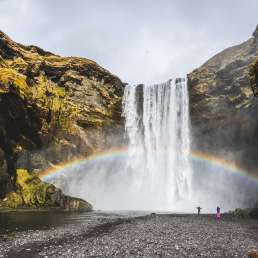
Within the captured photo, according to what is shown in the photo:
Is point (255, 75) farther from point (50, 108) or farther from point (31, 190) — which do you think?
point (50, 108)

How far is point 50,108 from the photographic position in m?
73.1

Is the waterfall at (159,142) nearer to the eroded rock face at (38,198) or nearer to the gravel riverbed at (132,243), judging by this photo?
the eroded rock face at (38,198)

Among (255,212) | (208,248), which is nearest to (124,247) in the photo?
(208,248)

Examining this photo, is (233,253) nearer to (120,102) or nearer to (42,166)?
(42,166)

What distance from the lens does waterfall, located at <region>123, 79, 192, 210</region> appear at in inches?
2950

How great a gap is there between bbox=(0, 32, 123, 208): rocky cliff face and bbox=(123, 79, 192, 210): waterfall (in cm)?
457

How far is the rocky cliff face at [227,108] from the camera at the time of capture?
66.9 metres

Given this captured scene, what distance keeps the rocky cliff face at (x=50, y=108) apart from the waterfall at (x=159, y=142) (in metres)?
4.57

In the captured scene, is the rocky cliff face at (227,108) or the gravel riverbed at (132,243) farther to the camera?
the rocky cliff face at (227,108)

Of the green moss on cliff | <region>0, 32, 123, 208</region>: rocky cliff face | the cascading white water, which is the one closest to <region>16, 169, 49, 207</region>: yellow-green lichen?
<region>0, 32, 123, 208</region>: rocky cliff face

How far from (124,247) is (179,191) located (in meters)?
55.1

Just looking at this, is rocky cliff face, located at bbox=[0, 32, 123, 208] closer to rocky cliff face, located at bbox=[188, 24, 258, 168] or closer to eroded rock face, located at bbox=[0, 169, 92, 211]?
eroded rock face, located at bbox=[0, 169, 92, 211]

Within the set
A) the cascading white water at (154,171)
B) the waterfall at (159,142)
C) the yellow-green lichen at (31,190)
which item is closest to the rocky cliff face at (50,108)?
the yellow-green lichen at (31,190)

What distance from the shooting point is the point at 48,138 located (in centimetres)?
7138
